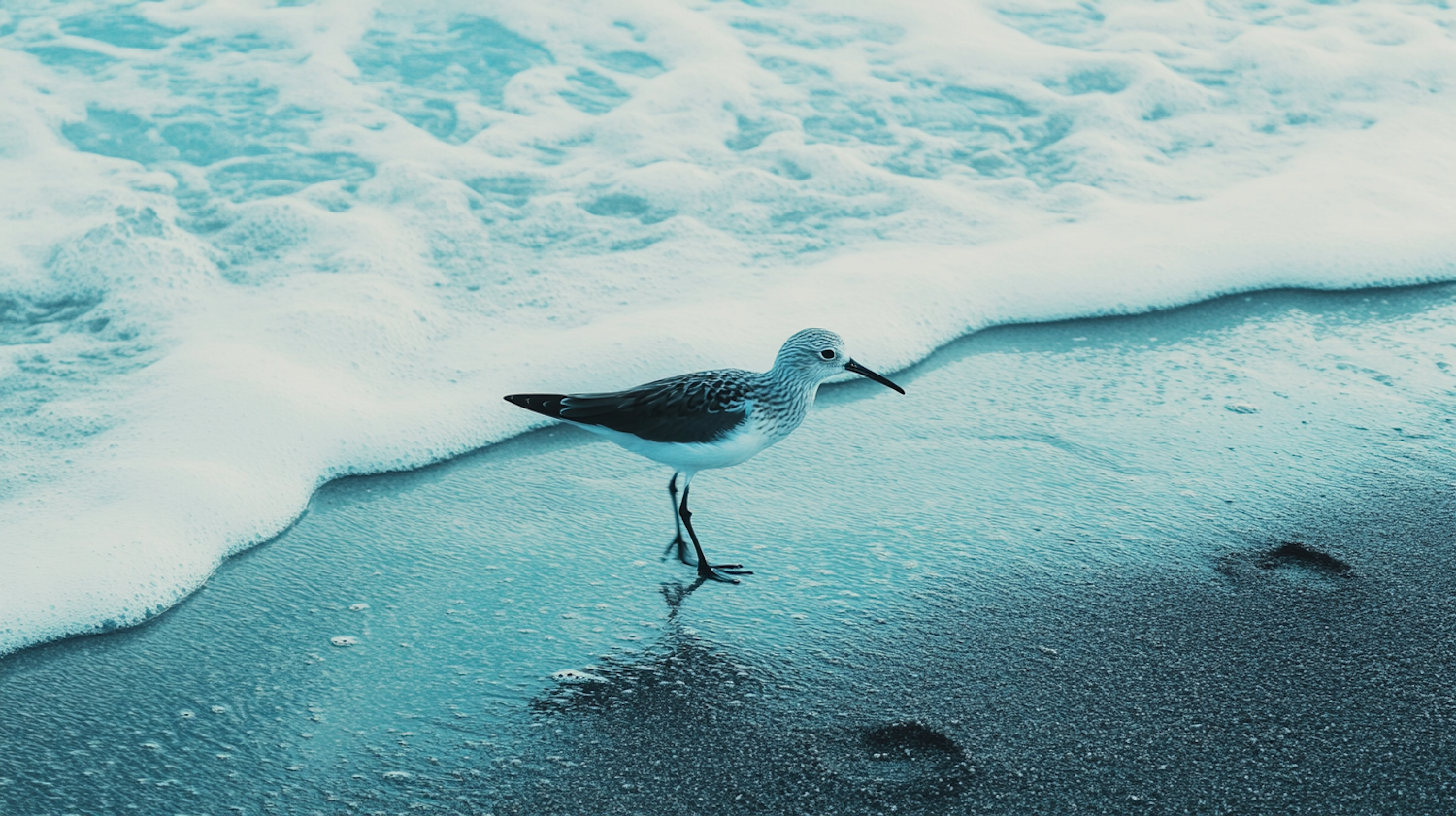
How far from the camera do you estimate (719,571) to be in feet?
11.9

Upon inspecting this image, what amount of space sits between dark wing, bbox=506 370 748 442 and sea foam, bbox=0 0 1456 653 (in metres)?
0.88

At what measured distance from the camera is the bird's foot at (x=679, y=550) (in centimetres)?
372

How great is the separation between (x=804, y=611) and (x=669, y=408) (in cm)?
73

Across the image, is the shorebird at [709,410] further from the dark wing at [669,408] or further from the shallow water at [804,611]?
the shallow water at [804,611]

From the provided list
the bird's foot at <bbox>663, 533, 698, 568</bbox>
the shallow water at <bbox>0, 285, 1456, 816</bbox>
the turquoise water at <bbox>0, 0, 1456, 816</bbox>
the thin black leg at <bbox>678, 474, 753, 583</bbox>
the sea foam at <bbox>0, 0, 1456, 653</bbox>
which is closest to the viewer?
the shallow water at <bbox>0, 285, 1456, 816</bbox>

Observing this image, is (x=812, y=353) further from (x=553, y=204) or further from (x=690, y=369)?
(x=553, y=204)

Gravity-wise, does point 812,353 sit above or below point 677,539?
above

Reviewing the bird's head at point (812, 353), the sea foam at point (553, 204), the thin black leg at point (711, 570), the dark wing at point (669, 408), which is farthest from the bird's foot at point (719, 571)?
the sea foam at point (553, 204)

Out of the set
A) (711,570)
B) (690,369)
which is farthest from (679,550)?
(690,369)

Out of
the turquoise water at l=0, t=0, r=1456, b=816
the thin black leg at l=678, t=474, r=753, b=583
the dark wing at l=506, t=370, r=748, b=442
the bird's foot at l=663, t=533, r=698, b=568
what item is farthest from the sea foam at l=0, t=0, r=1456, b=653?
the thin black leg at l=678, t=474, r=753, b=583

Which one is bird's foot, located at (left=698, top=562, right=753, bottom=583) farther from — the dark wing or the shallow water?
the dark wing

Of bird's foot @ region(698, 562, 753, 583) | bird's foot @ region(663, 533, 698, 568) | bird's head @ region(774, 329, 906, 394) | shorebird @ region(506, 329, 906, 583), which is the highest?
bird's head @ region(774, 329, 906, 394)

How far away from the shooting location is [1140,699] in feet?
9.69

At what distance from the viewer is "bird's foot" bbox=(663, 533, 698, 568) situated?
372cm
